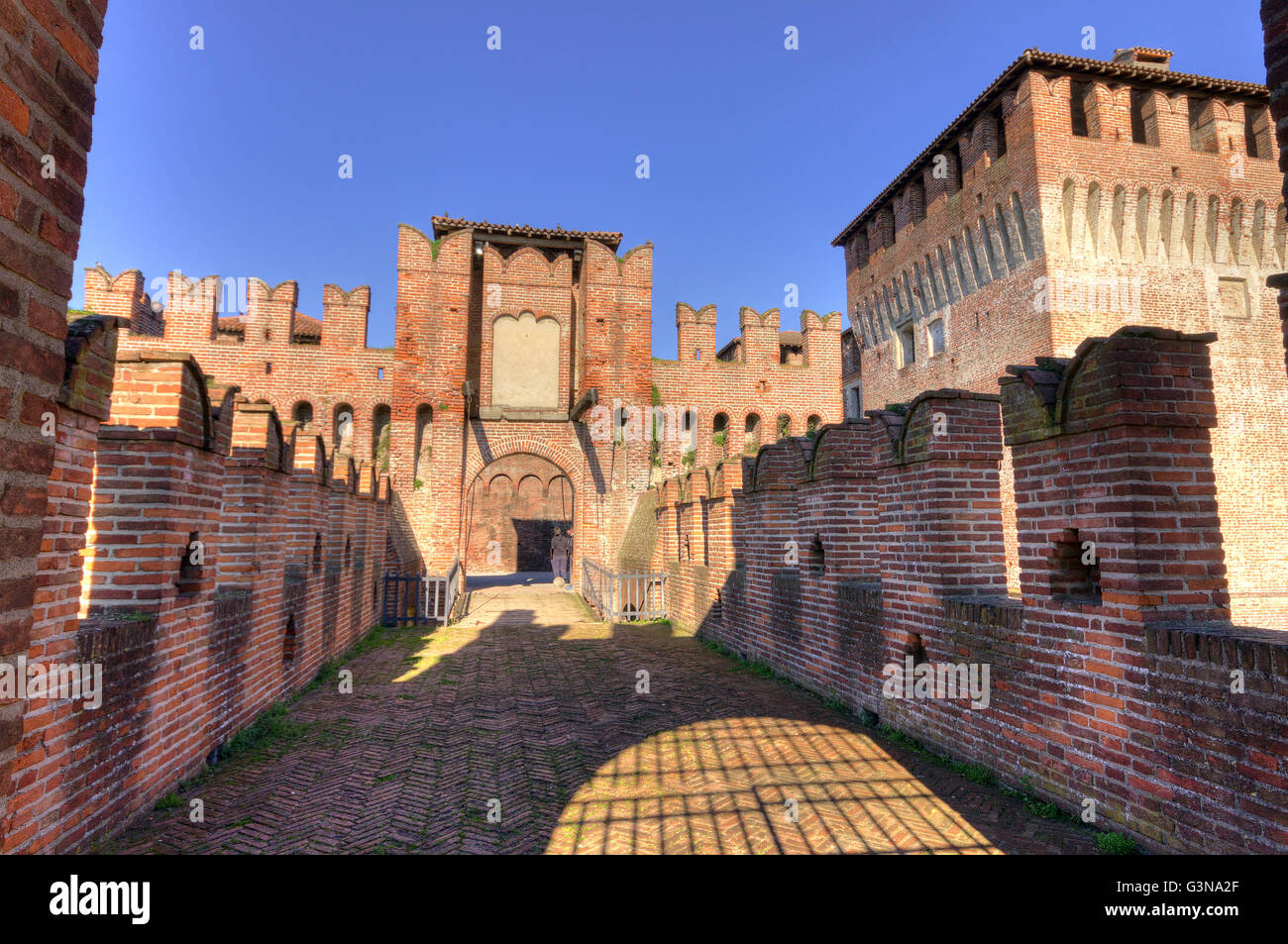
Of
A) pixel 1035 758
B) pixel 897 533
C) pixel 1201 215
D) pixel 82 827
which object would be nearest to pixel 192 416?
pixel 82 827

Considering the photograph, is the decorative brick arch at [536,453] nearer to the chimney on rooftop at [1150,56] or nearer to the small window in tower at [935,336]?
the small window in tower at [935,336]

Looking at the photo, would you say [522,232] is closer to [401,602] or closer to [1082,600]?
[401,602]

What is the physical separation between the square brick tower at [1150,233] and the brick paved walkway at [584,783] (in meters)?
15.6

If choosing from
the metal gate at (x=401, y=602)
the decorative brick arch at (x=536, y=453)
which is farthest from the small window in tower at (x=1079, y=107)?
the metal gate at (x=401, y=602)

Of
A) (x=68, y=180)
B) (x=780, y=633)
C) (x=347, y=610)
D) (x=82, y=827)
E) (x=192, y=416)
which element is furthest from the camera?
(x=347, y=610)

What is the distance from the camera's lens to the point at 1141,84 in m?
19.5

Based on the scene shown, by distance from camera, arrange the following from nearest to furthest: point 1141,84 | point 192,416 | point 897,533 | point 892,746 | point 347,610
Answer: point 192,416 < point 892,746 < point 897,533 < point 347,610 < point 1141,84

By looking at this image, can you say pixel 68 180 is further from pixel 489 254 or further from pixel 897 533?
pixel 489 254

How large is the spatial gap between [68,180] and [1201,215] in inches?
1058

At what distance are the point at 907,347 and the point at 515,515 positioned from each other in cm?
2083

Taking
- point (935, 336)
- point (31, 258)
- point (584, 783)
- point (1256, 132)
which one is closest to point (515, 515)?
point (935, 336)

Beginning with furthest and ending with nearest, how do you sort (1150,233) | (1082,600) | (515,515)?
(515,515) → (1150,233) → (1082,600)

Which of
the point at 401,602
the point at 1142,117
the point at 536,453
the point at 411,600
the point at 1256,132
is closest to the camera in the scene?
the point at 401,602

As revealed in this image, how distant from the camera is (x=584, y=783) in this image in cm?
417
